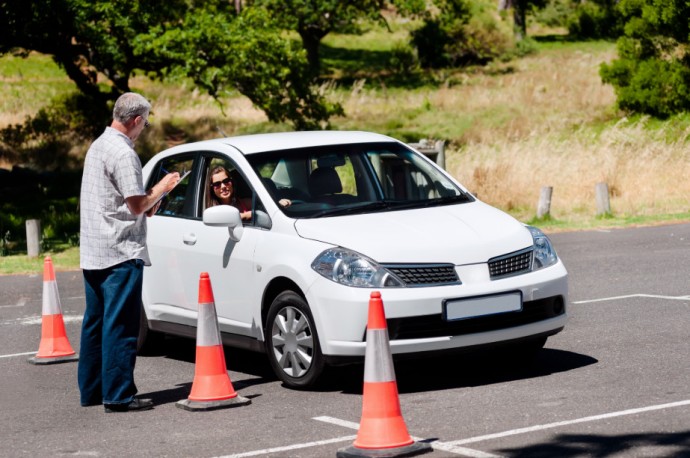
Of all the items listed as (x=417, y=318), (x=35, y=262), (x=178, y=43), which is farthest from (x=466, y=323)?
(x=178, y=43)

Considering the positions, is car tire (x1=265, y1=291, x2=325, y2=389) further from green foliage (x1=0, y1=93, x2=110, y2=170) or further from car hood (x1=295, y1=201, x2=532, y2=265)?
green foliage (x1=0, y1=93, x2=110, y2=170)

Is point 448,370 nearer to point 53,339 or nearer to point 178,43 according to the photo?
point 53,339

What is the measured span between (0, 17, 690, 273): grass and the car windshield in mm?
10276

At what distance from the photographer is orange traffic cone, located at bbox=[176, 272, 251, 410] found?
809 cm

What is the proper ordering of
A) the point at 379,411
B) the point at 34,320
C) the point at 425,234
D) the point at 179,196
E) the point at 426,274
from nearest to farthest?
the point at 379,411 < the point at 426,274 < the point at 425,234 < the point at 179,196 < the point at 34,320

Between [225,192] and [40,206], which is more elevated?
[225,192]

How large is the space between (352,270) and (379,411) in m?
1.82

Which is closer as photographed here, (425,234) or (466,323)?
(466,323)

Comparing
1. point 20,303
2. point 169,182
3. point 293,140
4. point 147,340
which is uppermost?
point 293,140

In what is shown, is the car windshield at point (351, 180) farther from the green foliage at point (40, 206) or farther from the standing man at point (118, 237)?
the green foliage at point (40, 206)

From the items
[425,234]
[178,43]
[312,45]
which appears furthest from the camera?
[312,45]

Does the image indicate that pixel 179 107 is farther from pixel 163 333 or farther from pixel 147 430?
pixel 147 430

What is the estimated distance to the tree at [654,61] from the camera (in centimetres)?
3706

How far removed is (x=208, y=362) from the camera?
8.09 meters
